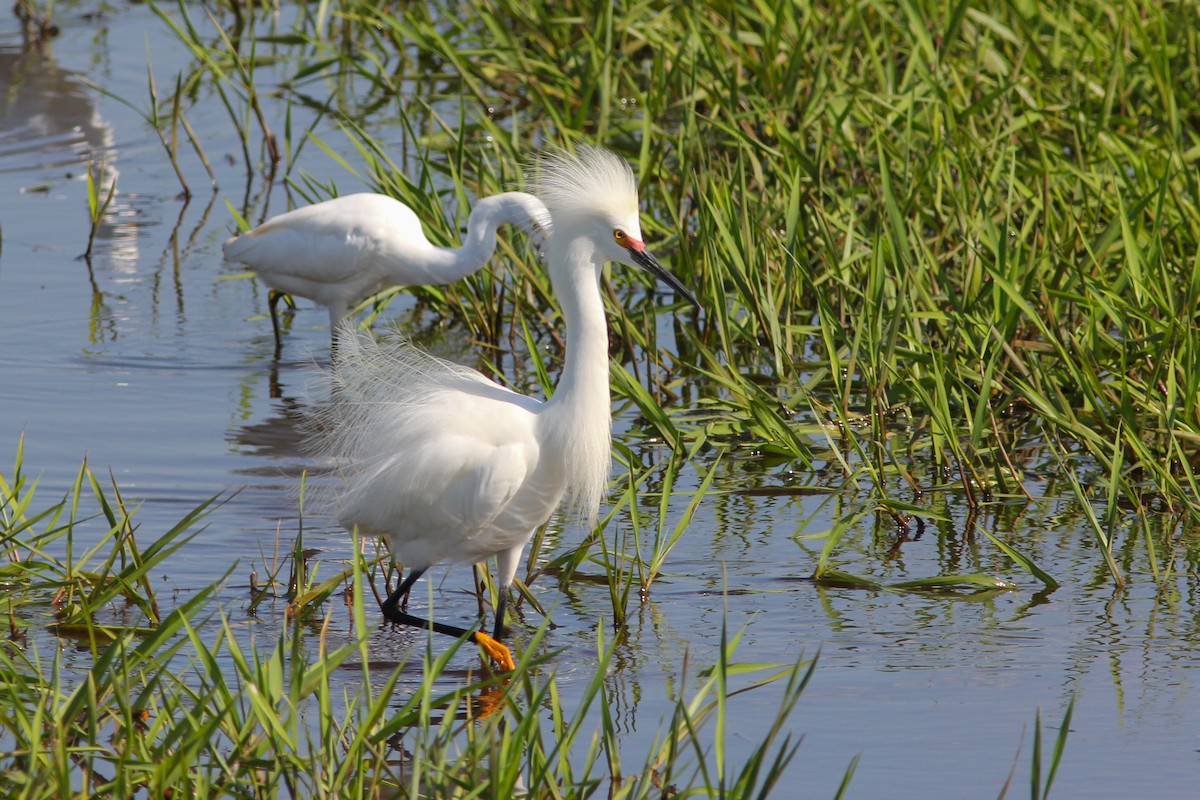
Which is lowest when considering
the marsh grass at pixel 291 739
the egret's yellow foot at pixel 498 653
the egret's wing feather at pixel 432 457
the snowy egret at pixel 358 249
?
the egret's yellow foot at pixel 498 653

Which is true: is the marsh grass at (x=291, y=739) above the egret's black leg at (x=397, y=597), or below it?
above

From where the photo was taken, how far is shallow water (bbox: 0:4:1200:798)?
138 inches

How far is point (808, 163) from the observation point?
6.04m

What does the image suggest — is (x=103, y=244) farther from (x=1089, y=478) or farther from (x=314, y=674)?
(x=314, y=674)

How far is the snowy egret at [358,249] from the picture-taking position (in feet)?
19.8

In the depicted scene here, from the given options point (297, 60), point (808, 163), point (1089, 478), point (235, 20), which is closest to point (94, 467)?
point (808, 163)

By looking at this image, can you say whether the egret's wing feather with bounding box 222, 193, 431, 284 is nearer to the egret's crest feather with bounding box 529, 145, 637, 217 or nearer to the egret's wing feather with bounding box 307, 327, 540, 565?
the egret's wing feather with bounding box 307, 327, 540, 565

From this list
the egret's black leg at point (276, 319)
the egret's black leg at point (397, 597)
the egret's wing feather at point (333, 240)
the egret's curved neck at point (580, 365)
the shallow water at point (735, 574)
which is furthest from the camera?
the egret's black leg at point (276, 319)

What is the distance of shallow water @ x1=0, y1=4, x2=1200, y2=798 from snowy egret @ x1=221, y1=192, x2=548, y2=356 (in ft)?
1.07

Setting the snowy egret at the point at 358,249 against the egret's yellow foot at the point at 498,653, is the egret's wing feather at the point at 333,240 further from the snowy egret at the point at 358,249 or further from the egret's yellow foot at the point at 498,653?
the egret's yellow foot at the point at 498,653

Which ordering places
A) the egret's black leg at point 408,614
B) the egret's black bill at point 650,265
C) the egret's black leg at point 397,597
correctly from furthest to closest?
1. the egret's black leg at point 397,597
2. the egret's black leg at point 408,614
3. the egret's black bill at point 650,265

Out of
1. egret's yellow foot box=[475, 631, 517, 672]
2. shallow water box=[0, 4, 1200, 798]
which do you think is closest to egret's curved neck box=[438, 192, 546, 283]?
shallow water box=[0, 4, 1200, 798]

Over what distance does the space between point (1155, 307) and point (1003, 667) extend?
1.69 m

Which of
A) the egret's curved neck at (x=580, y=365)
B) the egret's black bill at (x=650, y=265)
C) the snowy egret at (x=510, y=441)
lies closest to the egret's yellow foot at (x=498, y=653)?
the snowy egret at (x=510, y=441)
